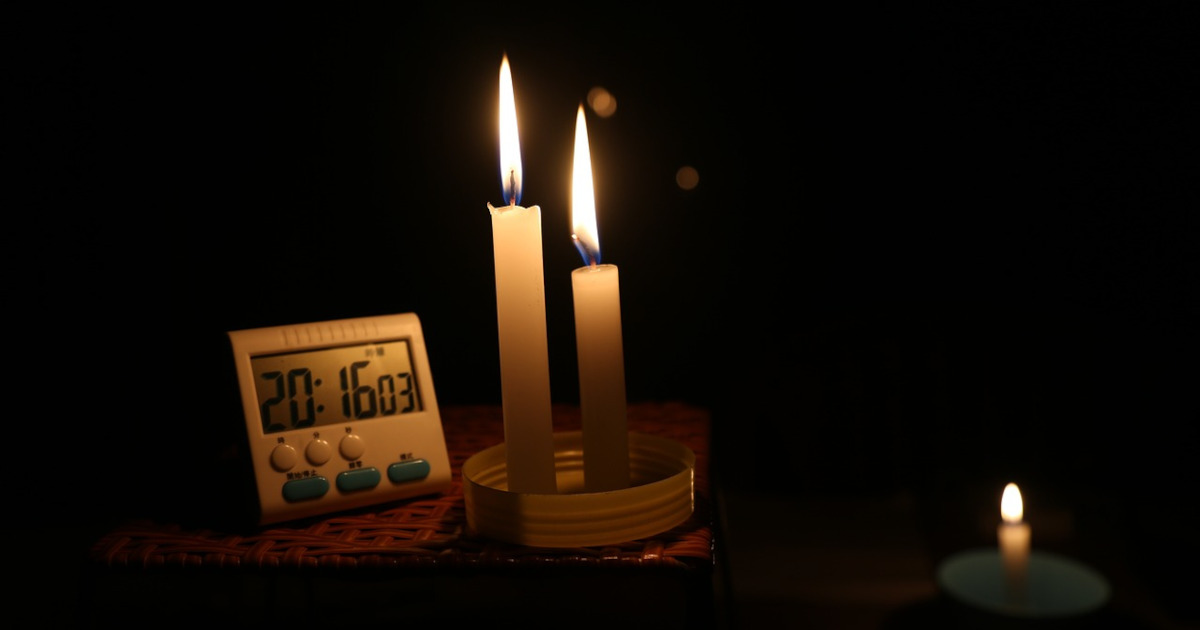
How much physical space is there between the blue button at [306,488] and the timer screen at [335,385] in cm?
6

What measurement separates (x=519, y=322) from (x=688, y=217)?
0.65m

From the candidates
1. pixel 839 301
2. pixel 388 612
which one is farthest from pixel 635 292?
pixel 388 612

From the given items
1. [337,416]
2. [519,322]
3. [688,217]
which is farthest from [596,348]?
[688,217]

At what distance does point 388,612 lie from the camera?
1266 millimetres

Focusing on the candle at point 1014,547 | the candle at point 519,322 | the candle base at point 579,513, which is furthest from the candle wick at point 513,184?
the candle at point 1014,547

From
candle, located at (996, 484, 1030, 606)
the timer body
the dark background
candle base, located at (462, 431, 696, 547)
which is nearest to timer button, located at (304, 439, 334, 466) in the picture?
the timer body

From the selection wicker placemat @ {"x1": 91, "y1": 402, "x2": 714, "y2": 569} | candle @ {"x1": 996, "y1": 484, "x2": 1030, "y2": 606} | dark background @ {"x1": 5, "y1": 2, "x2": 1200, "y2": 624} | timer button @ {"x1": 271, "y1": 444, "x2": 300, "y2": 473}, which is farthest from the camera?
dark background @ {"x1": 5, "y1": 2, "x2": 1200, "y2": 624}

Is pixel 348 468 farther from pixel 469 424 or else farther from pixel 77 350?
pixel 77 350

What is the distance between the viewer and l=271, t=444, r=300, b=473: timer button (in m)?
0.83

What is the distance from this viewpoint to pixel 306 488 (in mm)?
821

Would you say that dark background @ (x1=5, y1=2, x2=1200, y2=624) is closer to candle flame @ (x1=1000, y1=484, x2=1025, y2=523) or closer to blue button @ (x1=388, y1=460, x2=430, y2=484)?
candle flame @ (x1=1000, y1=484, x2=1025, y2=523)

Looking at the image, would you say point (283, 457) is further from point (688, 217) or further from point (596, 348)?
point (688, 217)

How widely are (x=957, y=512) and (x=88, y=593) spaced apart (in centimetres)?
108

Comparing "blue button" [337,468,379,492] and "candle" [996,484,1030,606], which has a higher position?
"blue button" [337,468,379,492]
